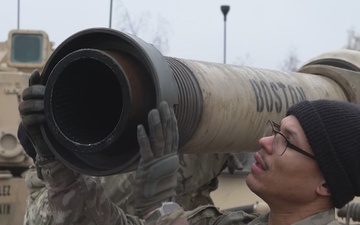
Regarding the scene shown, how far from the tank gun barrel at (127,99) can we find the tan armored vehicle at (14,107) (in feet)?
15.4

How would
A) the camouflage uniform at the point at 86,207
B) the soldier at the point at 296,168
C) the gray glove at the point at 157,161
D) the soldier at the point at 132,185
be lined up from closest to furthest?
1. the gray glove at the point at 157,161
2. the soldier at the point at 296,168
3. the camouflage uniform at the point at 86,207
4. the soldier at the point at 132,185

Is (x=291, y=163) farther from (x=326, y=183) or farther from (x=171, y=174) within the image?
(x=171, y=174)

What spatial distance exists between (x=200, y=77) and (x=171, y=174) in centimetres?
29

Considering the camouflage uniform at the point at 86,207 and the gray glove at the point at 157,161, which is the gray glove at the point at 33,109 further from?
the gray glove at the point at 157,161

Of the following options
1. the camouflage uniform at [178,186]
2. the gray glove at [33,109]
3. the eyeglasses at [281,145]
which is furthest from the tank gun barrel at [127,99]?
the camouflage uniform at [178,186]

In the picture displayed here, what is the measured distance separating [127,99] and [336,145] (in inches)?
23.3

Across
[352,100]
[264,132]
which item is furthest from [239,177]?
[264,132]

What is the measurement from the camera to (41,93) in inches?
93.4

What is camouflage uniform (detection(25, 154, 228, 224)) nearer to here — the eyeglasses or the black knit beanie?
the eyeglasses

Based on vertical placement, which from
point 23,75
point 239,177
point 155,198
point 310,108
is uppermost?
point 310,108

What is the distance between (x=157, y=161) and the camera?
7.27 ft

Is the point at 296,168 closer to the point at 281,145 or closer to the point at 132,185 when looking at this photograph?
the point at 281,145

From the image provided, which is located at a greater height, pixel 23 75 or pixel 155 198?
pixel 155 198

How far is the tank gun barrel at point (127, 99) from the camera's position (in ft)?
7.14
